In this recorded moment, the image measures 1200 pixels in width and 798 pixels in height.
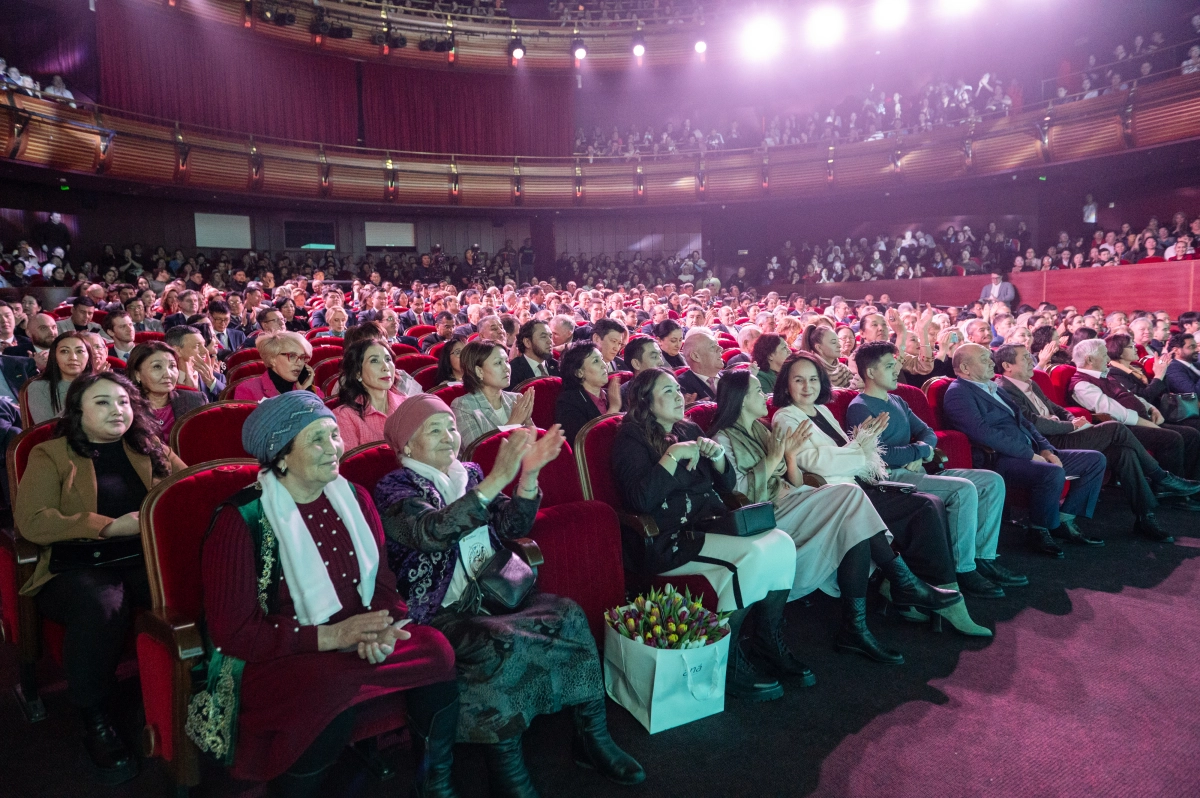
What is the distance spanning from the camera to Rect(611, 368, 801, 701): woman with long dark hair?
7.15 ft

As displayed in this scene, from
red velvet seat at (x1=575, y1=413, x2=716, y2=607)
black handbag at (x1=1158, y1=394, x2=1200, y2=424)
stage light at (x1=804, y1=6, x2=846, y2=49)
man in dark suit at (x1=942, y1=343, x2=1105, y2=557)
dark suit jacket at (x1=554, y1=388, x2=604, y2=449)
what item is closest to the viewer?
red velvet seat at (x1=575, y1=413, x2=716, y2=607)

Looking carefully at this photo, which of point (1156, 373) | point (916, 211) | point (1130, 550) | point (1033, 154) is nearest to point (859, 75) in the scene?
point (916, 211)

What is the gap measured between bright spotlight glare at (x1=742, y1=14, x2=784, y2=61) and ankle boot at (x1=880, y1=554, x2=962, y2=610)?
14219mm

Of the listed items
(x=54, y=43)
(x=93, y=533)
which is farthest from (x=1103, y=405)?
(x=54, y=43)

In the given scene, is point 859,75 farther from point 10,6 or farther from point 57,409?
point 57,409

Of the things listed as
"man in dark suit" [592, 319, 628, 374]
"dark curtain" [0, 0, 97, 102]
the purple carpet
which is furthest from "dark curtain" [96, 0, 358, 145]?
the purple carpet

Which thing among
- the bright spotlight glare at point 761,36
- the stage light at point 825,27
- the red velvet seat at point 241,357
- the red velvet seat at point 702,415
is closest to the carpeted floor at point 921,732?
the red velvet seat at point 702,415

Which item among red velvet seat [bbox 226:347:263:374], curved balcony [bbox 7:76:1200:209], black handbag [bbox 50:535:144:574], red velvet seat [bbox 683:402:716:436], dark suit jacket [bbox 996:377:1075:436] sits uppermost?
curved balcony [bbox 7:76:1200:209]

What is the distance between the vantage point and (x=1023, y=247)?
12539 mm

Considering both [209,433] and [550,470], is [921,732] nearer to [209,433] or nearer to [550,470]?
[550,470]

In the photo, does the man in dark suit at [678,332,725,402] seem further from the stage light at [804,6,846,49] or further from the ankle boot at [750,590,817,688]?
the stage light at [804,6,846,49]

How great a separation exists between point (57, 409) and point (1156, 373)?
5.91 metres

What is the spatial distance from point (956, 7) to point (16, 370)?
48.5 ft

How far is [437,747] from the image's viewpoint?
158 centimetres
